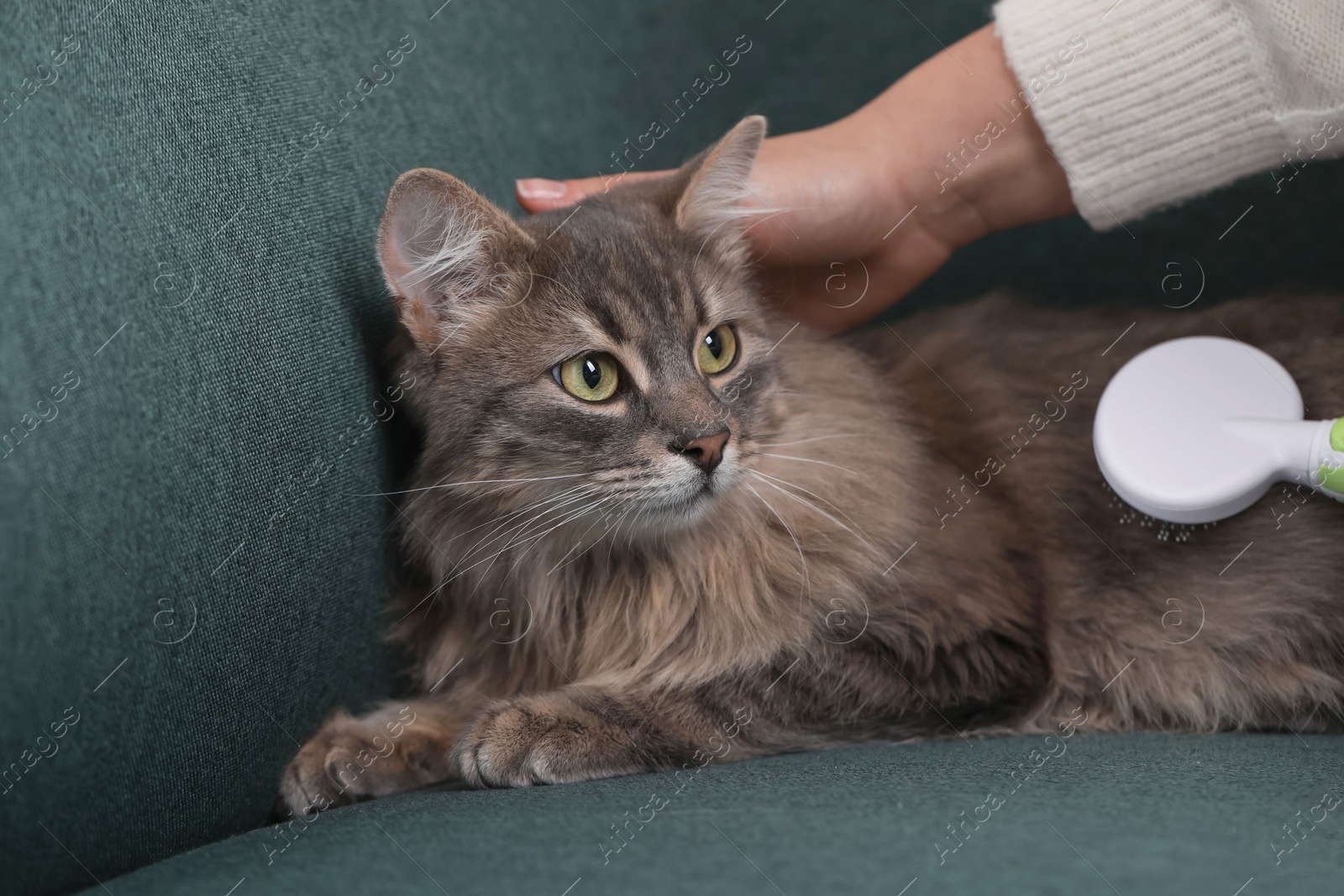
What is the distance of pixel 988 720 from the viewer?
1385 mm

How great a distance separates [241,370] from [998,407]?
3.66ft

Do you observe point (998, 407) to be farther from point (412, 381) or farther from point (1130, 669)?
point (412, 381)

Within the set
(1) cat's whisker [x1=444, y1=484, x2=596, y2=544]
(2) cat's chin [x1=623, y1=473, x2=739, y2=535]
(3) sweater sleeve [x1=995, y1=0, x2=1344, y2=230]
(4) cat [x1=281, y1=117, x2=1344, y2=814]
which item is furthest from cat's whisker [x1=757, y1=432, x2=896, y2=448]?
(3) sweater sleeve [x1=995, y1=0, x2=1344, y2=230]

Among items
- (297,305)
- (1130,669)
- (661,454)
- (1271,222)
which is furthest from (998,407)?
(297,305)

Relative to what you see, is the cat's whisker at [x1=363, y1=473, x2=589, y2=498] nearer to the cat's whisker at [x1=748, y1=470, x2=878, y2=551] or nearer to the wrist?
the cat's whisker at [x1=748, y1=470, x2=878, y2=551]

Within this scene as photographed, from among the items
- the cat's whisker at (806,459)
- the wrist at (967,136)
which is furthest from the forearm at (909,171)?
the cat's whisker at (806,459)

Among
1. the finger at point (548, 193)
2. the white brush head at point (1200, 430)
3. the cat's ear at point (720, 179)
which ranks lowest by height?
the white brush head at point (1200, 430)

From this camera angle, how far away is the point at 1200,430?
134 cm

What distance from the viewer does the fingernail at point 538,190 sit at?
5.33ft

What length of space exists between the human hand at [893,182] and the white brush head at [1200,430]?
0.48 metres

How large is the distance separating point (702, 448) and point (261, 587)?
53 cm

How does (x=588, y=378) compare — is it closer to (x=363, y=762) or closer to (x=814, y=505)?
(x=814, y=505)

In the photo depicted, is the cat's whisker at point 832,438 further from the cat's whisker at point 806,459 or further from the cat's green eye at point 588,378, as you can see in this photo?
the cat's green eye at point 588,378

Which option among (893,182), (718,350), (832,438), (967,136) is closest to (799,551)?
(832,438)
